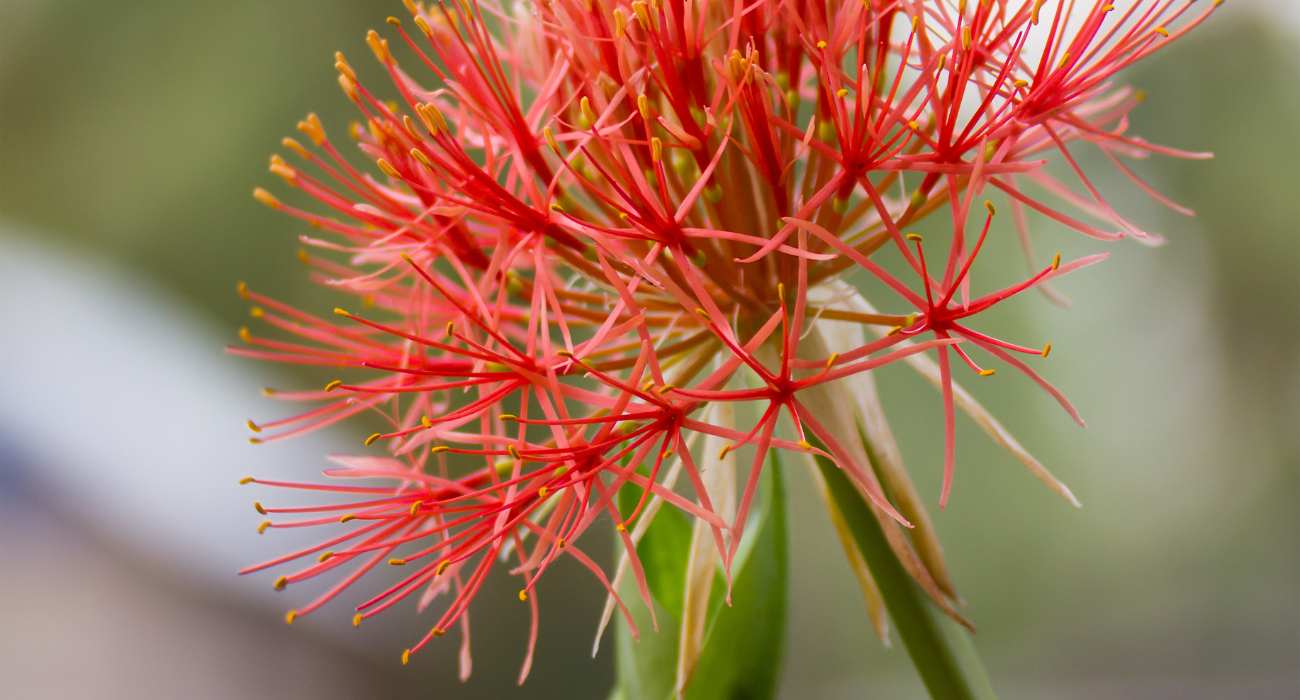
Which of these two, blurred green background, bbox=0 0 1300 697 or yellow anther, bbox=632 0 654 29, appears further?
blurred green background, bbox=0 0 1300 697

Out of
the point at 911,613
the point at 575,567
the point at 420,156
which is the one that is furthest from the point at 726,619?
the point at 575,567

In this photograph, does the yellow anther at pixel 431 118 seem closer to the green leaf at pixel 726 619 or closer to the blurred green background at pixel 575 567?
the green leaf at pixel 726 619

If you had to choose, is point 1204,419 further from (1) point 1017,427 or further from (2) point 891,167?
(2) point 891,167

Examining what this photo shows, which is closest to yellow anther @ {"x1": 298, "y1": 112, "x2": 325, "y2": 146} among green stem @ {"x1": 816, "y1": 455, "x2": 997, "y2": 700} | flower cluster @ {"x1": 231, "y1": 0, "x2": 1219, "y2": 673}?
flower cluster @ {"x1": 231, "y1": 0, "x2": 1219, "y2": 673}

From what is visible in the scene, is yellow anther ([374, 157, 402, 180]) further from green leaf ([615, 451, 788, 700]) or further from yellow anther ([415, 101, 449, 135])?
green leaf ([615, 451, 788, 700])

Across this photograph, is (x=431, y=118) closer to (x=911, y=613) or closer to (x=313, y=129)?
(x=313, y=129)

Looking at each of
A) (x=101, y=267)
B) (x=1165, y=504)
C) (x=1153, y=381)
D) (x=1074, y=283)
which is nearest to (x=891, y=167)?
(x=101, y=267)
